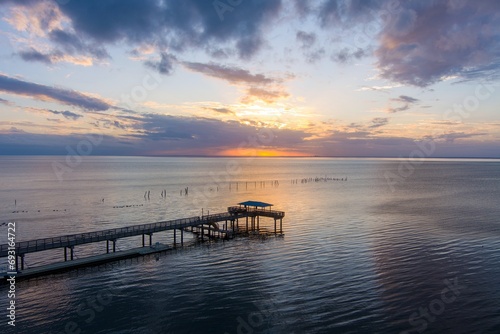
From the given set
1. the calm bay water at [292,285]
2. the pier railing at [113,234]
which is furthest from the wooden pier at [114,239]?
the calm bay water at [292,285]

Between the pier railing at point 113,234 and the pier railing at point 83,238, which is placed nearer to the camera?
the pier railing at point 83,238

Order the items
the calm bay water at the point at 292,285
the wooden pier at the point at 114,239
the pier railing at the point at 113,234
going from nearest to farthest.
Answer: the calm bay water at the point at 292,285 → the wooden pier at the point at 114,239 → the pier railing at the point at 113,234

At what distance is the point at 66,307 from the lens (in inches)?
1315

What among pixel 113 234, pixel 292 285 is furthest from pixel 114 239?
pixel 292 285

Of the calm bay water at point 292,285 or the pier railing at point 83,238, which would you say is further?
the pier railing at point 83,238

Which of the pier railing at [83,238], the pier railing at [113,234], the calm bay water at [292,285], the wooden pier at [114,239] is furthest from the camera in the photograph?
the pier railing at [113,234]

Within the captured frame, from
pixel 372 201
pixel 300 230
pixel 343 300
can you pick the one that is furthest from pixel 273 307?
pixel 372 201

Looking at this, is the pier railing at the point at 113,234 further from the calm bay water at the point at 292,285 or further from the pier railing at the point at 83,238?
the calm bay water at the point at 292,285

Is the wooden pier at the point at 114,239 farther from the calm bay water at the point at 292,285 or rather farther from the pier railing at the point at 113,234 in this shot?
the calm bay water at the point at 292,285

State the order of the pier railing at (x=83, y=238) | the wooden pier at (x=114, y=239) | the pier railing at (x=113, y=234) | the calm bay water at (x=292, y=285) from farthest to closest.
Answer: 1. the pier railing at (x=113, y=234)
2. the pier railing at (x=83, y=238)
3. the wooden pier at (x=114, y=239)
4. the calm bay water at (x=292, y=285)

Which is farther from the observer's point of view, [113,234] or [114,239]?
[113,234]

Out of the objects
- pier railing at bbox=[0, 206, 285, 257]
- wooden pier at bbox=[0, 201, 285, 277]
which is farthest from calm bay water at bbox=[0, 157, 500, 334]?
pier railing at bbox=[0, 206, 285, 257]

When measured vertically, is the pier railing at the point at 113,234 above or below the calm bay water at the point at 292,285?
above

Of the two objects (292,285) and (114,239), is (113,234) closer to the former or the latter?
(114,239)
